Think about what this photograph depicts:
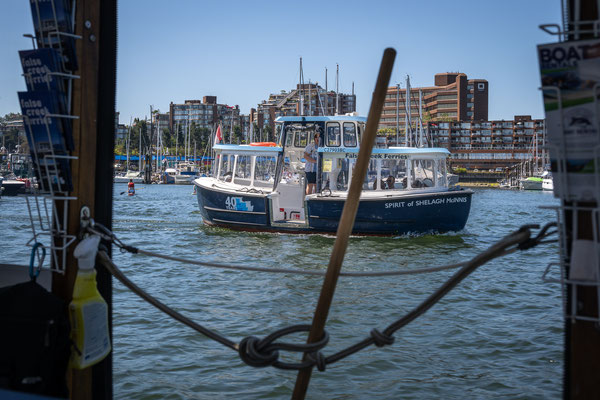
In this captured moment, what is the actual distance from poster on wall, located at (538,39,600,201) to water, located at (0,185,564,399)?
3630 mm

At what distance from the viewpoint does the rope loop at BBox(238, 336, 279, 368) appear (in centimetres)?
281

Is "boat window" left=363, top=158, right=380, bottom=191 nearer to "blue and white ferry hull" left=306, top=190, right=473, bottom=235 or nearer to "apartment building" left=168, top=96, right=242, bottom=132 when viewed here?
"blue and white ferry hull" left=306, top=190, right=473, bottom=235

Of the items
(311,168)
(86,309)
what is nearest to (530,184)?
(311,168)

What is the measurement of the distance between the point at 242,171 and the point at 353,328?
1283 cm

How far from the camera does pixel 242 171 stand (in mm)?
20000

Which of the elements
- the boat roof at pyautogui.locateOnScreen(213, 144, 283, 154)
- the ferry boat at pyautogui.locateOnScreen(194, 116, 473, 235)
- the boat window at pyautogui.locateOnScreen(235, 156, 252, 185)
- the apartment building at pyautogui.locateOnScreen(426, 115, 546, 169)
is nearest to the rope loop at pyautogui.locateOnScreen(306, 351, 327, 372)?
the ferry boat at pyautogui.locateOnScreen(194, 116, 473, 235)

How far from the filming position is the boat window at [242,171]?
19.9 m

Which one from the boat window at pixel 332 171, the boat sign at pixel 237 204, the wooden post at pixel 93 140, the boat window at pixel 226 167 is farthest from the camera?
the boat window at pixel 226 167

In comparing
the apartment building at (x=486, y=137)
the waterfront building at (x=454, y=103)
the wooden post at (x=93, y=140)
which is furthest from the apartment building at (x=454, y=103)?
the wooden post at (x=93, y=140)

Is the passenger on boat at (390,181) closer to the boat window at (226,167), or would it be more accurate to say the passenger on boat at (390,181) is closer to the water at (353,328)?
the water at (353,328)

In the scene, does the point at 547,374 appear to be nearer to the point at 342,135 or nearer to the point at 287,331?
the point at 287,331

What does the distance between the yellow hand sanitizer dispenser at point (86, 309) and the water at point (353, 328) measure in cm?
252

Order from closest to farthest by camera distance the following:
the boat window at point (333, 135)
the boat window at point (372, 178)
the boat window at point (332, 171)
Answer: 1. the boat window at point (332, 171)
2. the boat window at point (372, 178)
3. the boat window at point (333, 135)

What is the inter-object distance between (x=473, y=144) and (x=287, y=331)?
145 m
